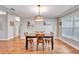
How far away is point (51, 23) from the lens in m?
12.1

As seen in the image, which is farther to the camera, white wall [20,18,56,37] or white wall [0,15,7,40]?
white wall [20,18,56,37]

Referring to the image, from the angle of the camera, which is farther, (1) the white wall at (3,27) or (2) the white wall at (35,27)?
(2) the white wall at (35,27)

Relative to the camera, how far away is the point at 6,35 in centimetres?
974

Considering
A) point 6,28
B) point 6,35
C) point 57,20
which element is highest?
point 57,20

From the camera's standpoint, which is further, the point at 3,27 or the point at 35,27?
the point at 35,27
